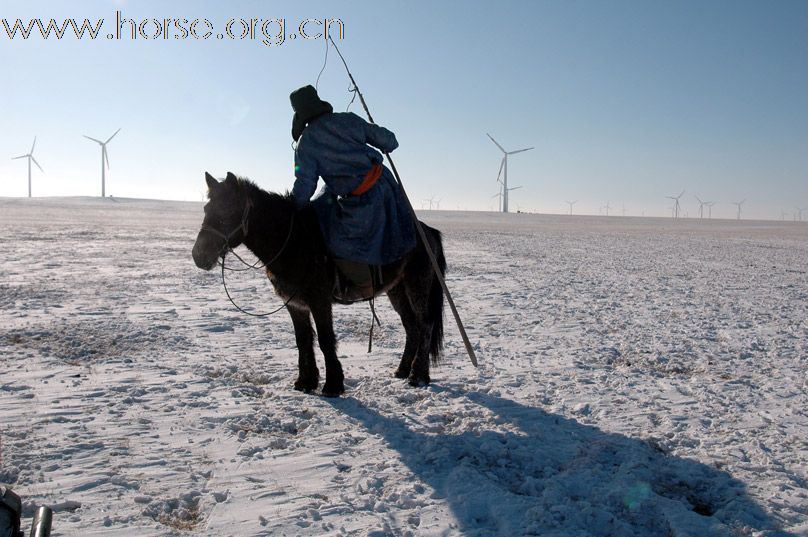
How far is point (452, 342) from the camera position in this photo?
7.05m

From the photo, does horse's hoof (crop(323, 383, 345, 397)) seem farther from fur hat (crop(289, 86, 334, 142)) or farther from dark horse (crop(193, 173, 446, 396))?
fur hat (crop(289, 86, 334, 142))

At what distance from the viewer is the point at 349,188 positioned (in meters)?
4.84

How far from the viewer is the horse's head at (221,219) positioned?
14.4ft

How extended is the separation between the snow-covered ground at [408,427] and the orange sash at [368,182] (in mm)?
1853

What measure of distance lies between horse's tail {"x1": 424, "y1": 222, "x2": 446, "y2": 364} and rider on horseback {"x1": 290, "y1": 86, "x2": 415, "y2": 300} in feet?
1.90

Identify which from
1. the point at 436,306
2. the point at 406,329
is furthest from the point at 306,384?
the point at 436,306

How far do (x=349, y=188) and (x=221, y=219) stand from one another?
3.71ft

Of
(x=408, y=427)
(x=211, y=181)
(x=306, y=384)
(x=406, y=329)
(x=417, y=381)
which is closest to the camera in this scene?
(x=408, y=427)

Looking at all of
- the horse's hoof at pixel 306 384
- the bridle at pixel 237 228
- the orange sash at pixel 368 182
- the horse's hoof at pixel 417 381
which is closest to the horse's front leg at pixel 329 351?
the horse's hoof at pixel 306 384

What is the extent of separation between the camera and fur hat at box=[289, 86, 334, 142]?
186 inches

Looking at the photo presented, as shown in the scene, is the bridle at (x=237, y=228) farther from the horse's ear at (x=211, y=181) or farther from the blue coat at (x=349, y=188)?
the blue coat at (x=349, y=188)

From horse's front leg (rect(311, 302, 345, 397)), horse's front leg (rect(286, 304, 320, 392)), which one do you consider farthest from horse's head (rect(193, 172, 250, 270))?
horse's front leg (rect(311, 302, 345, 397))

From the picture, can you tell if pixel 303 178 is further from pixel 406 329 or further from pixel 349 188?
pixel 406 329

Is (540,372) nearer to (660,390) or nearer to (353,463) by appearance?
(660,390)
